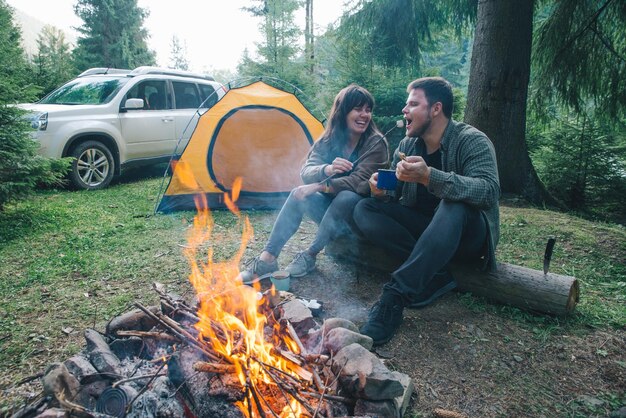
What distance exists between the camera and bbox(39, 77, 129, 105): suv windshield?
23.3ft

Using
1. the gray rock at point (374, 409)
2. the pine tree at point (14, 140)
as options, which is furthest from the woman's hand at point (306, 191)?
the pine tree at point (14, 140)

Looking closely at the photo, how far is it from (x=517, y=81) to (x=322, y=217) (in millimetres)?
3467

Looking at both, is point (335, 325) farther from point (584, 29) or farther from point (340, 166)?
point (584, 29)

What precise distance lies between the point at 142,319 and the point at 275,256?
131cm

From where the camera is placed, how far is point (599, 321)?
263 centimetres

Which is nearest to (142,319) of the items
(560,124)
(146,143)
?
(146,143)

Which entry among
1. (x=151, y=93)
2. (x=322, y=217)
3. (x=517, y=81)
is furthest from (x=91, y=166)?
(x=517, y=81)

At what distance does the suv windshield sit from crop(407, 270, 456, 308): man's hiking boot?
6.62 metres

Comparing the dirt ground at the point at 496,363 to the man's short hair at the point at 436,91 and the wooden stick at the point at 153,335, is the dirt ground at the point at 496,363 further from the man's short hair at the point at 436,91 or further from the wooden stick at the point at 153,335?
the man's short hair at the point at 436,91

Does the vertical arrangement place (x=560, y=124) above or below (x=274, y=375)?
above

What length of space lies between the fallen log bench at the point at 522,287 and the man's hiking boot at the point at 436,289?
0.09m

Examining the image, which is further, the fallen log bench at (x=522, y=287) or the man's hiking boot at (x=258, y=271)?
the man's hiking boot at (x=258, y=271)

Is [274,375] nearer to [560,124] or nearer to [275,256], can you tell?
[275,256]

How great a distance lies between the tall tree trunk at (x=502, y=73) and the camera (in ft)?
16.4
